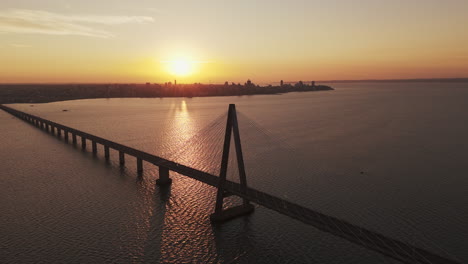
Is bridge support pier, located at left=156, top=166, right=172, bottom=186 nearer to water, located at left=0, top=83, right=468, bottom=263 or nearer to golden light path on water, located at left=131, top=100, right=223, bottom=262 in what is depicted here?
golden light path on water, located at left=131, top=100, right=223, bottom=262

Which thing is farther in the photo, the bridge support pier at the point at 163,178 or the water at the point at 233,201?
the bridge support pier at the point at 163,178

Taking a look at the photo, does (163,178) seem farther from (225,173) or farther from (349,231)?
(349,231)

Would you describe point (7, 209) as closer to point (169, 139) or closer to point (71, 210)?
point (71, 210)

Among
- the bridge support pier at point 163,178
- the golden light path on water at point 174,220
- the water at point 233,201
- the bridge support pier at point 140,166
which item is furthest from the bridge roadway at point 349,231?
the bridge support pier at point 140,166

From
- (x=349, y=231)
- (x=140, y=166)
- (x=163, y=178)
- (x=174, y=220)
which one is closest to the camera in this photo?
(x=349, y=231)

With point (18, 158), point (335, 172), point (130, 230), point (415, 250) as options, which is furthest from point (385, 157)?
point (18, 158)

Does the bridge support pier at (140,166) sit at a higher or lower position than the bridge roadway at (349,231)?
lower

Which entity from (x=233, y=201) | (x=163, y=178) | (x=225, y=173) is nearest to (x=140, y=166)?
(x=163, y=178)

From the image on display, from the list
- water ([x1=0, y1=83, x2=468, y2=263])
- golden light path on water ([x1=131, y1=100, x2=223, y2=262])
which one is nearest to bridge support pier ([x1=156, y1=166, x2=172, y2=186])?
golden light path on water ([x1=131, y1=100, x2=223, y2=262])

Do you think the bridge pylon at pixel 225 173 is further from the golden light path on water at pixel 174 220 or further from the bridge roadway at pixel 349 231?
the golden light path on water at pixel 174 220

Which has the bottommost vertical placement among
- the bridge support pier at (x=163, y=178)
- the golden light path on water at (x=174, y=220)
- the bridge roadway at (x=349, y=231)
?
the golden light path on water at (x=174, y=220)

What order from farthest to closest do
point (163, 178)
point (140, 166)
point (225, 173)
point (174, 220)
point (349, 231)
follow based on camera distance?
point (140, 166) → point (163, 178) → point (174, 220) → point (225, 173) → point (349, 231)
